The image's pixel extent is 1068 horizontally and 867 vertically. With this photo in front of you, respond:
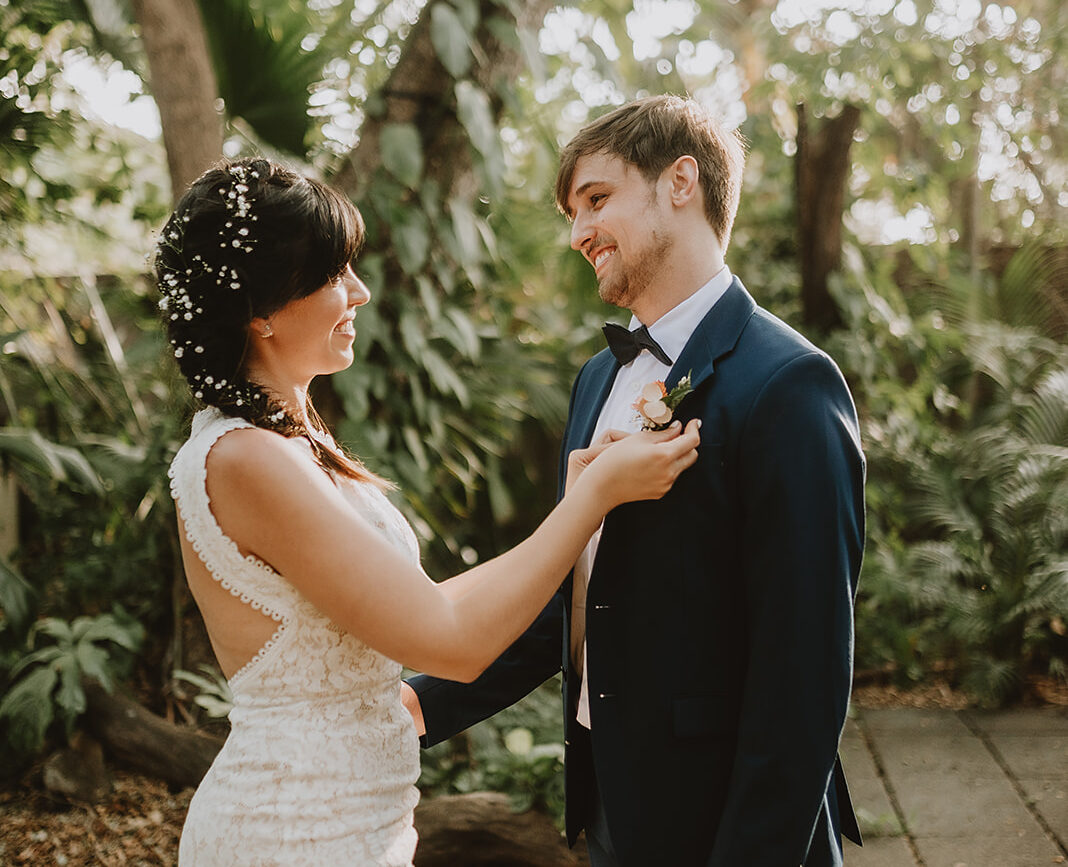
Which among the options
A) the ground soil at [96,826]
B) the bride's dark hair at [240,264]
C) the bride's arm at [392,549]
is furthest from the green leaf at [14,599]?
the bride's arm at [392,549]

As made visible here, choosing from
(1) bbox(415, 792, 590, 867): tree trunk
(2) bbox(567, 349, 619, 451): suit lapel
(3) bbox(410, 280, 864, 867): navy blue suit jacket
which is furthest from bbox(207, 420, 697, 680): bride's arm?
(1) bbox(415, 792, 590, 867): tree trunk

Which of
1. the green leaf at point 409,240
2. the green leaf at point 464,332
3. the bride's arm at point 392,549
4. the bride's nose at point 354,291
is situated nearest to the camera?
the bride's arm at point 392,549

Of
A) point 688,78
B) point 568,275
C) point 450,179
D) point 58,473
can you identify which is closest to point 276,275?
point 58,473

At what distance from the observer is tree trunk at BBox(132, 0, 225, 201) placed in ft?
11.2

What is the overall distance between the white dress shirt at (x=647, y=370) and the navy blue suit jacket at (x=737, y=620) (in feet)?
0.27

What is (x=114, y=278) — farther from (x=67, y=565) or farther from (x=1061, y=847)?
(x=1061, y=847)

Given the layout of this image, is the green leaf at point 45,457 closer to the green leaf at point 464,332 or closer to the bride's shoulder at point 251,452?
the green leaf at point 464,332

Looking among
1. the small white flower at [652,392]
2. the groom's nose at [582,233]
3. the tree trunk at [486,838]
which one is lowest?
the tree trunk at [486,838]

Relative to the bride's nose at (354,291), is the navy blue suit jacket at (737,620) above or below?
below

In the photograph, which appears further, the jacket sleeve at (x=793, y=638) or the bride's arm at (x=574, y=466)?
the bride's arm at (x=574, y=466)

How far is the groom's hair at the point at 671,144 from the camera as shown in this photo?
5.39ft

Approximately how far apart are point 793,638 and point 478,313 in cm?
362

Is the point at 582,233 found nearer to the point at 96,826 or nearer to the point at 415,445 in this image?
the point at 415,445

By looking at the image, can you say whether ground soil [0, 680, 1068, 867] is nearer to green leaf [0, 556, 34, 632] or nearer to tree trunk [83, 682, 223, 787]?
tree trunk [83, 682, 223, 787]
